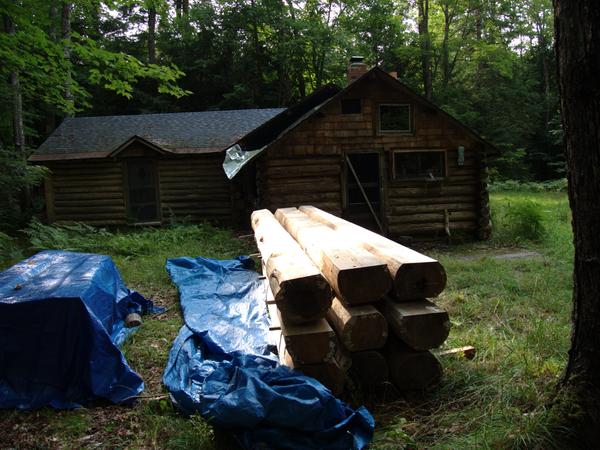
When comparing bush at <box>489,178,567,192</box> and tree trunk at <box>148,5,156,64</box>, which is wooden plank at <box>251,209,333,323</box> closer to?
bush at <box>489,178,567,192</box>

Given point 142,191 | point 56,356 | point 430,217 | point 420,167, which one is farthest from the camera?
point 142,191

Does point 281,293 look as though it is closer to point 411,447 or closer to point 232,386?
point 232,386

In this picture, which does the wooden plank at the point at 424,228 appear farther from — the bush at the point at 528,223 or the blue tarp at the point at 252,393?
the blue tarp at the point at 252,393

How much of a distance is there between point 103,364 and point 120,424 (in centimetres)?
68

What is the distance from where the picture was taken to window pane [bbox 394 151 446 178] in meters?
13.5

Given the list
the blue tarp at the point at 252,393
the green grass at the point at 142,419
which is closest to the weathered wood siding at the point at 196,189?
the green grass at the point at 142,419

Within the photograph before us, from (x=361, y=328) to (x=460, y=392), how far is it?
38.8 inches

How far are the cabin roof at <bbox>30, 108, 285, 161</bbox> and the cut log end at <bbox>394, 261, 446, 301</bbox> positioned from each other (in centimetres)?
1313

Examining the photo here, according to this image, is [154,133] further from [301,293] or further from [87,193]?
[301,293]

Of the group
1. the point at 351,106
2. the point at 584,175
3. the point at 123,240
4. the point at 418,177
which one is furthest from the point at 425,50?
the point at 584,175

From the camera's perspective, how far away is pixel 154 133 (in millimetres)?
17375

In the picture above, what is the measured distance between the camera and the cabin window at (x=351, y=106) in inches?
505

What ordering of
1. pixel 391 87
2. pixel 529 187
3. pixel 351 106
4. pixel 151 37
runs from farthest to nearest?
1. pixel 151 37
2. pixel 529 187
3. pixel 351 106
4. pixel 391 87

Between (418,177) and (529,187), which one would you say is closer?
(418,177)
